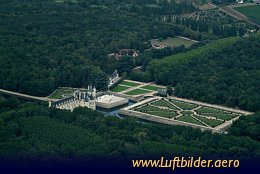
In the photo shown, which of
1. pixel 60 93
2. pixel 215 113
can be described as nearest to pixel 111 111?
pixel 60 93

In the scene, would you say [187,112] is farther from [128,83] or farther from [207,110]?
[128,83]

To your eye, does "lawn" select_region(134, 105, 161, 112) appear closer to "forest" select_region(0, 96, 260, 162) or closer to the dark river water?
the dark river water

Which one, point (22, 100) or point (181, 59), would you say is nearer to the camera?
point (22, 100)

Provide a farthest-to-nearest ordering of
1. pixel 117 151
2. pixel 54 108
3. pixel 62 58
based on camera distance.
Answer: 1. pixel 62 58
2. pixel 54 108
3. pixel 117 151

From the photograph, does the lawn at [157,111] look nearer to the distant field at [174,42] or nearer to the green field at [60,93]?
the green field at [60,93]

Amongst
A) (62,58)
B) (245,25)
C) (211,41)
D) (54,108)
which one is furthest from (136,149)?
(245,25)

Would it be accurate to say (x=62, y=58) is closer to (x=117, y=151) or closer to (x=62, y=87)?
(x=62, y=87)
